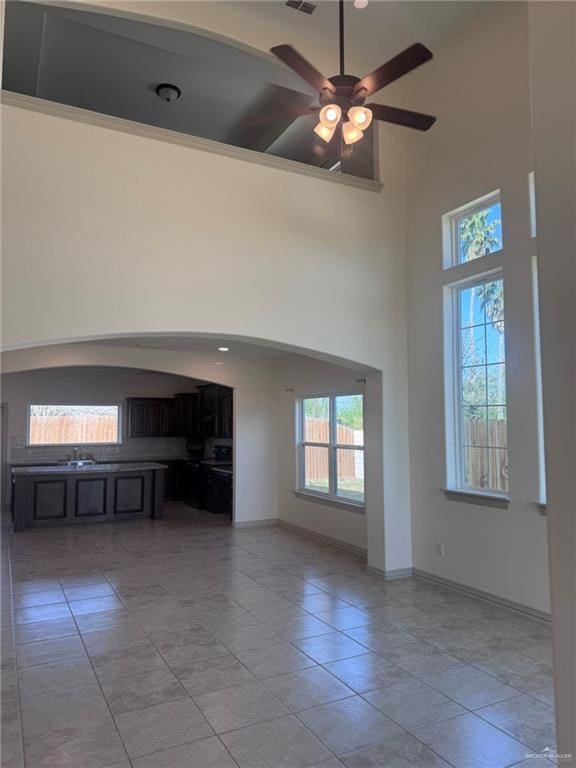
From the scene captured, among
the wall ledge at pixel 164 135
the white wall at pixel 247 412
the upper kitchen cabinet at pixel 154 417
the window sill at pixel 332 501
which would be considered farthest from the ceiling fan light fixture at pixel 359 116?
the upper kitchen cabinet at pixel 154 417

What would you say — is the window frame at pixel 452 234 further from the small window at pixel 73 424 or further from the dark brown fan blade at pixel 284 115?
the small window at pixel 73 424

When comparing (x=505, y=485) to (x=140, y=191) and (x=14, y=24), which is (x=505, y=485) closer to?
(x=140, y=191)

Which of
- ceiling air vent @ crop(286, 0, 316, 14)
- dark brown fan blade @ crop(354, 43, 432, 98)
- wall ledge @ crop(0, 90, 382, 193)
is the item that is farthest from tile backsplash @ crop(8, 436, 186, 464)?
dark brown fan blade @ crop(354, 43, 432, 98)

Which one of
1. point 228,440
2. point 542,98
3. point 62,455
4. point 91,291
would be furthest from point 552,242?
point 62,455

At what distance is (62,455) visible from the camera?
10008 millimetres

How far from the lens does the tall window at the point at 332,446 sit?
21.5 ft

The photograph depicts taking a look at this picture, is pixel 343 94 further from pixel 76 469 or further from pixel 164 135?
pixel 76 469

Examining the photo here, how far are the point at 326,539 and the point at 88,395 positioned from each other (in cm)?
602

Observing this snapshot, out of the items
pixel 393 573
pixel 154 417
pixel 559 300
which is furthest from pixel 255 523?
pixel 559 300

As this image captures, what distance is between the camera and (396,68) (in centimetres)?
322

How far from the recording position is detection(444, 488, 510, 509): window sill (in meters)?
4.40

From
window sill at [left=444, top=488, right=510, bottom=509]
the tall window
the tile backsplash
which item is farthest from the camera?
the tile backsplash

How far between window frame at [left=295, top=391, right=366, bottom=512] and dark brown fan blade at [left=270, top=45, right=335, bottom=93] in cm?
365

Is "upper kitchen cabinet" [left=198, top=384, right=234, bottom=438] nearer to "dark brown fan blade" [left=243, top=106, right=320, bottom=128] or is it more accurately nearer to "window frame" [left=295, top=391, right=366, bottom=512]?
"window frame" [left=295, top=391, right=366, bottom=512]
